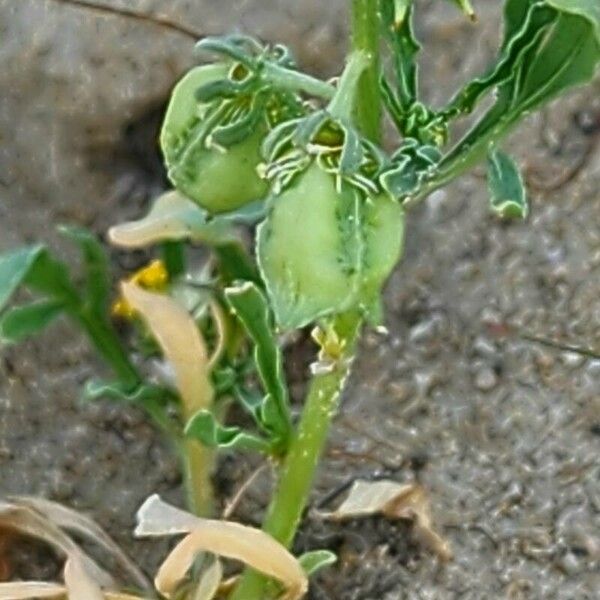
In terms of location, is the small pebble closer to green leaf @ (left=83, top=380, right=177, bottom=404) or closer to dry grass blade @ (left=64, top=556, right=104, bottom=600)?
green leaf @ (left=83, top=380, right=177, bottom=404)

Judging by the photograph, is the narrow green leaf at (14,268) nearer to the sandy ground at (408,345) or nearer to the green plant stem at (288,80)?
the sandy ground at (408,345)

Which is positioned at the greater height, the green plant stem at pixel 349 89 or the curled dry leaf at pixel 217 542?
the green plant stem at pixel 349 89

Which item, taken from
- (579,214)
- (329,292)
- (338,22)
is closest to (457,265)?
(579,214)

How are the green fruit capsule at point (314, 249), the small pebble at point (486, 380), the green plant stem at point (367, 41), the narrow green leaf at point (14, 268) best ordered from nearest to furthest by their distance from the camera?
the green fruit capsule at point (314, 249) → the green plant stem at point (367, 41) → the narrow green leaf at point (14, 268) → the small pebble at point (486, 380)

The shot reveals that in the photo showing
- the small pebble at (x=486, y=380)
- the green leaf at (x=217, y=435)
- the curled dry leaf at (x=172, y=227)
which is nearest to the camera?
the green leaf at (x=217, y=435)

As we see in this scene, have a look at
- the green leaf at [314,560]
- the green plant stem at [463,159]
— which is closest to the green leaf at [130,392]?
the green leaf at [314,560]

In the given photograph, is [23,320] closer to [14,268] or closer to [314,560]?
[14,268]

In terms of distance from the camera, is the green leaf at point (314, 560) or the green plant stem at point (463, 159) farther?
the green leaf at point (314, 560)

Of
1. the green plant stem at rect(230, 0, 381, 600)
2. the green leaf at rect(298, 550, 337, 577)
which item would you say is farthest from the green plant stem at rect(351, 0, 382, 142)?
the green leaf at rect(298, 550, 337, 577)
